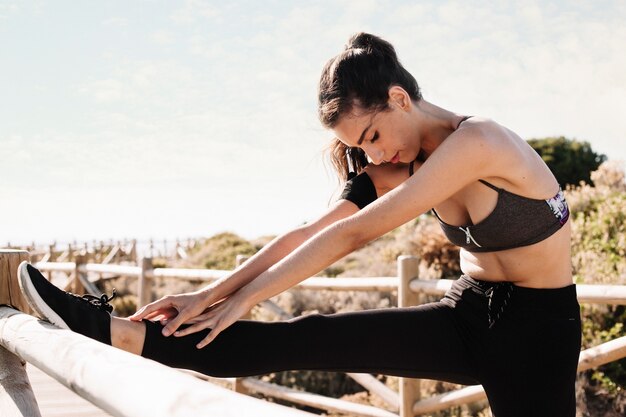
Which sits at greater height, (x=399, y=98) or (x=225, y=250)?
(x=225, y=250)

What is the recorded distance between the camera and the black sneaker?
6.59 ft

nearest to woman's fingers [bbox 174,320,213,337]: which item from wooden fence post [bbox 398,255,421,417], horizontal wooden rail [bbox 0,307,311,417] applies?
horizontal wooden rail [bbox 0,307,311,417]

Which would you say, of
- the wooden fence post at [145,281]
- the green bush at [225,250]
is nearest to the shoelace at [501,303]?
the wooden fence post at [145,281]

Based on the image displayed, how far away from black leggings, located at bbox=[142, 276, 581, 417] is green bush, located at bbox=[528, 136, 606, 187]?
19.6 meters

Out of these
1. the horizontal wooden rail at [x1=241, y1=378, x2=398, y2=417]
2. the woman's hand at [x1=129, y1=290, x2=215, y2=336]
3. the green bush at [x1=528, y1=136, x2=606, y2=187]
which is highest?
the green bush at [x1=528, y1=136, x2=606, y2=187]

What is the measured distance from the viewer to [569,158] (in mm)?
21062

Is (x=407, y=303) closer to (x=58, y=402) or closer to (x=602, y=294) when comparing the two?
(x=602, y=294)

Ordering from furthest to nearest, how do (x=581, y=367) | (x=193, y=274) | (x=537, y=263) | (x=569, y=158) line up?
(x=569, y=158) < (x=193, y=274) < (x=581, y=367) < (x=537, y=263)

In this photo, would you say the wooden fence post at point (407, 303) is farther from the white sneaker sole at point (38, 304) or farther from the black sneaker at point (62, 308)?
the white sneaker sole at point (38, 304)

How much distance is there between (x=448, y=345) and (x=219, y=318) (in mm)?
732

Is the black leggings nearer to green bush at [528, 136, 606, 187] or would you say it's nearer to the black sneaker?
the black sneaker

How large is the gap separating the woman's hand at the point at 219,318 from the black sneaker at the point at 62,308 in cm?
23

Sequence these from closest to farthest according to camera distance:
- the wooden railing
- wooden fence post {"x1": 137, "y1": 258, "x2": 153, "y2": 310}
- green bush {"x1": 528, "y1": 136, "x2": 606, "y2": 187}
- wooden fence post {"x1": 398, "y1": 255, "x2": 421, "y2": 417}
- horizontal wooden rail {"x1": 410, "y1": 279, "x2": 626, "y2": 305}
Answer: horizontal wooden rail {"x1": 410, "y1": 279, "x2": 626, "y2": 305} → the wooden railing → wooden fence post {"x1": 398, "y1": 255, "x2": 421, "y2": 417} → wooden fence post {"x1": 137, "y1": 258, "x2": 153, "y2": 310} → green bush {"x1": 528, "y1": 136, "x2": 606, "y2": 187}

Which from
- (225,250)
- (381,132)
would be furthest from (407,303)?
(225,250)
